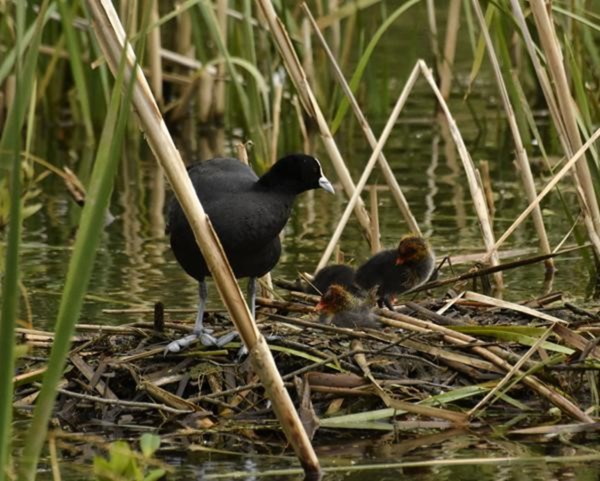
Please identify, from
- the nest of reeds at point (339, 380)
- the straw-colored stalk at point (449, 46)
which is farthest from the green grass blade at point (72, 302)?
the straw-colored stalk at point (449, 46)

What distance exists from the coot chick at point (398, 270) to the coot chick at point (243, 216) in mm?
462

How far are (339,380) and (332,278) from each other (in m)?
1.01

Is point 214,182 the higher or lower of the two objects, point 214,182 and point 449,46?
the lower

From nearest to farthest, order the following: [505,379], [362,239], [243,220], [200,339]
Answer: [505,379]
[243,220]
[200,339]
[362,239]

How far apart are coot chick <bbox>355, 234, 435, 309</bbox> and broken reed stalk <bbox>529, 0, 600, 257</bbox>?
666mm

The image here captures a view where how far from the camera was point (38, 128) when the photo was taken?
453 inches

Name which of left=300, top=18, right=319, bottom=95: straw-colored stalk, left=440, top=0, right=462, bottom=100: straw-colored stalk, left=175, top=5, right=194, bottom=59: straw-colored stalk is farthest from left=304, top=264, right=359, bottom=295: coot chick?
left=175, top=5, right=194, bottom=59: straw-colored stalk

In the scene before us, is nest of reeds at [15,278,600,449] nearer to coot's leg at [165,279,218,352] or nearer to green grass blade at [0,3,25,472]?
coot's leg at [165,279,218,352]

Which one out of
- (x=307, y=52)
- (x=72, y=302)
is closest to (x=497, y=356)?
(x=72, y=302)

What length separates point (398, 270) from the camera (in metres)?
5.55

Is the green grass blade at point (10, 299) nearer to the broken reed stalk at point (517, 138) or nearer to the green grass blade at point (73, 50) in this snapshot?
the broken reed stalk at point (517, 138)

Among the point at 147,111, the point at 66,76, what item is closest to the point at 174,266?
the point at 147,111

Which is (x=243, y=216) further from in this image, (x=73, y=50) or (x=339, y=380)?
(x=73, y=50)

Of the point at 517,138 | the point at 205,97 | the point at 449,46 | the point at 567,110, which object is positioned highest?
the point at 449,46
